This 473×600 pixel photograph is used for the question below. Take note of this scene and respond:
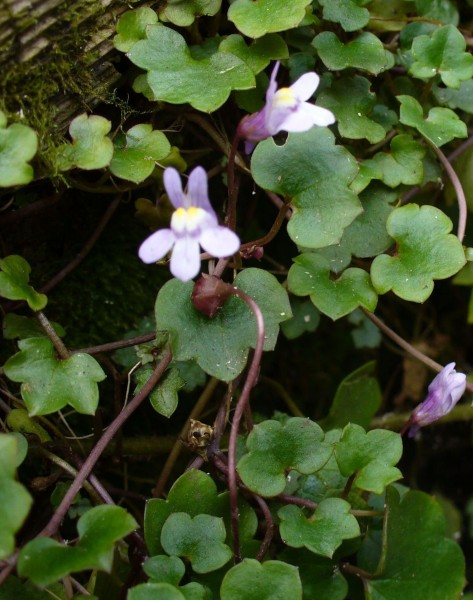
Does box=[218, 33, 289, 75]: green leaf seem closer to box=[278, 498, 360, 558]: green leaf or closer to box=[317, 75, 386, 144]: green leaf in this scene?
box=[317, 75, 386, 144]: green leaf

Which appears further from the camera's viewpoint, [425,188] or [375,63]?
[425,188]

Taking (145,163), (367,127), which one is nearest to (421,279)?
(367,127)

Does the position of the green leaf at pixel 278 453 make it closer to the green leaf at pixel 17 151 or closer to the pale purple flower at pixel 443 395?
the pale purple flower at pixel 443 395

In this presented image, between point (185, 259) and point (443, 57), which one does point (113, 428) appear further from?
point (443, 57)

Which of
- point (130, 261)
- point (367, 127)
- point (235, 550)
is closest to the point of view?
point (235, 550)

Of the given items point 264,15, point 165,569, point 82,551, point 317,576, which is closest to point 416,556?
point 317,576


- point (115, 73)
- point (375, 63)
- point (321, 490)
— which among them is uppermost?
point (115, 73)

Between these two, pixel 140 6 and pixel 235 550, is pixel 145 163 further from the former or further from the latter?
pixel 235 550
